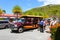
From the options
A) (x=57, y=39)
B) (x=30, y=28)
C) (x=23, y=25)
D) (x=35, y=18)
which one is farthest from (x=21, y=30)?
(x=57, y=39)

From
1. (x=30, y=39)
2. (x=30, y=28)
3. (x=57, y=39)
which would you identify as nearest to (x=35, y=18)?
(x=30, y=28)

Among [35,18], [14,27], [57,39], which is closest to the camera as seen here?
[57,39]

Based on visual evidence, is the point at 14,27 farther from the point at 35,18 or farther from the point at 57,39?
the point at 57,39

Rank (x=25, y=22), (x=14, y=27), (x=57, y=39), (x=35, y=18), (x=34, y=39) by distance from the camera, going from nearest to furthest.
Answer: (x=57, y=39), (x=34, y=39), (x=14, y=27), (x=25, y=22), (x=35, y=18)

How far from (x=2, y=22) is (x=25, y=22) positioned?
15.9 ft

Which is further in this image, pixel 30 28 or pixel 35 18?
pixel 35 18

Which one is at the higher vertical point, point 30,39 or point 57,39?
point 57,39

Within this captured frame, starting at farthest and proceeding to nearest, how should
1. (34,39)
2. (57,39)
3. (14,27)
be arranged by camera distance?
(14,27) < (34,39) < (57,39)

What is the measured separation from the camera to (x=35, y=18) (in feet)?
90.4

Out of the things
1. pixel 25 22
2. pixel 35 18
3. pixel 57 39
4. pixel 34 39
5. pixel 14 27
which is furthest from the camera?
pixel 35 18

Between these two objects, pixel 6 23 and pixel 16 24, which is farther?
pixel 6 23

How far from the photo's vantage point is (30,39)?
55.4 ft

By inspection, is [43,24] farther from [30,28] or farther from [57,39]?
[57,39]

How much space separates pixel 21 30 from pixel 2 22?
5.55 metres
